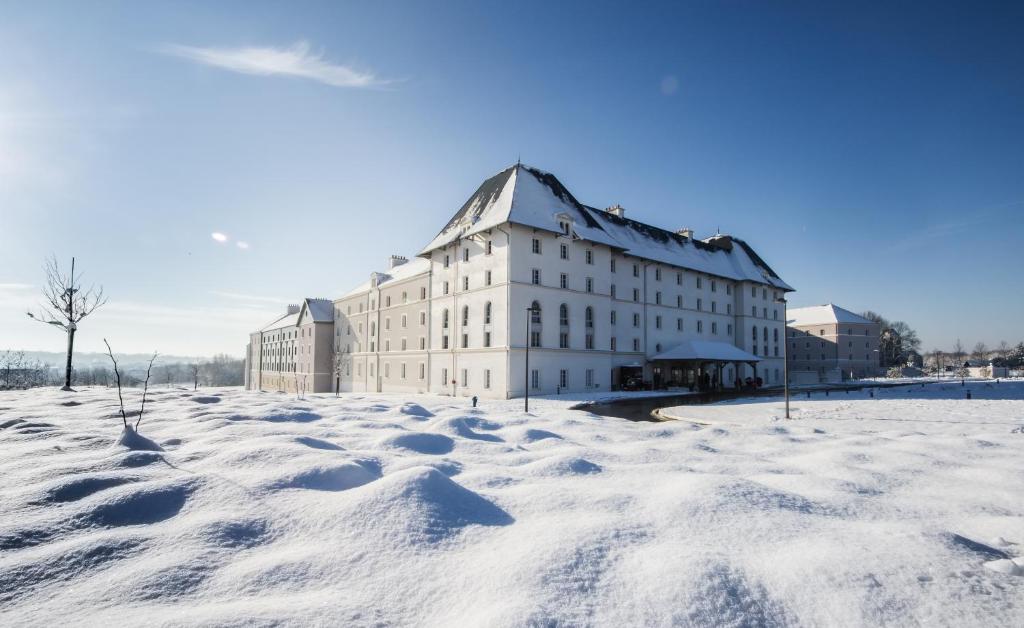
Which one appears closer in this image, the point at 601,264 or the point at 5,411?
the point at 5,411

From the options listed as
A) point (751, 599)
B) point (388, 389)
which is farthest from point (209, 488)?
point (388, 389)

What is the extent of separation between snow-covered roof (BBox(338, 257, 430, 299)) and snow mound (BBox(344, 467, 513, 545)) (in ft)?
139

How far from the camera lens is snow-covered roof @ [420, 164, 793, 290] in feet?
131

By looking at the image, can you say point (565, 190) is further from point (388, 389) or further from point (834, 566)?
point (834, 566)

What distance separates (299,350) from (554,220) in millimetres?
45554

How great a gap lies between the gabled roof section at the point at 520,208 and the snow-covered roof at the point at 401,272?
4.26m

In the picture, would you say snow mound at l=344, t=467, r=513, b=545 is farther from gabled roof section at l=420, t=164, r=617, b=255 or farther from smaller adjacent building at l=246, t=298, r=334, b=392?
smaller adjacent building at l=246, t=298, r=334, b=392

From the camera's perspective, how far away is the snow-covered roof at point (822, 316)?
88062mm

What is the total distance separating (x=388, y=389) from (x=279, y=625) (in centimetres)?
4943

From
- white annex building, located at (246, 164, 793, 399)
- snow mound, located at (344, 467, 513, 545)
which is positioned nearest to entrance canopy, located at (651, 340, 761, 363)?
white annex building, located at (246, 164, 793, 399)

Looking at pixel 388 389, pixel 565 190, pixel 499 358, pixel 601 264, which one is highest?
pixel 565 190

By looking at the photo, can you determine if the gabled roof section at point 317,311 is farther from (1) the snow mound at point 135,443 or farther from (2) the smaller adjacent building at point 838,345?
(2) the smaller adjacent building at point 838,345

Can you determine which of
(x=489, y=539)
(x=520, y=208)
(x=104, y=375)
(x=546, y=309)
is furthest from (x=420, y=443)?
(x=104, y=375)

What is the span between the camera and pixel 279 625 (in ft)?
12.3
